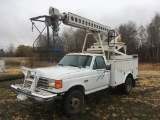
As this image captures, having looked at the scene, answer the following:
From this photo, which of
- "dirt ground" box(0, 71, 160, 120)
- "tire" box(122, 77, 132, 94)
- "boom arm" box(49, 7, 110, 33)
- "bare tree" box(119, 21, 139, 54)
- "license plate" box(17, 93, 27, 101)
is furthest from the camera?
"bare tree" box(119, 21, 139, 54)

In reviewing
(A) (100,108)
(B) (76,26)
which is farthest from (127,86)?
(B) (76,26)

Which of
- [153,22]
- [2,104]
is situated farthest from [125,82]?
[153,22]

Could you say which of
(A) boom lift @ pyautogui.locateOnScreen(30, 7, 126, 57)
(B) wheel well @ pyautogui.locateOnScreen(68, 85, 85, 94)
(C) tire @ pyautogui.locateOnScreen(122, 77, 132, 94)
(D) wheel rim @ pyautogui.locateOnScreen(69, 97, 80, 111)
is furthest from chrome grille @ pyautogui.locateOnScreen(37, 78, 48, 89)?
(C) tire @ pyautogui.locateOnScreen(122, 77, 132, 94)

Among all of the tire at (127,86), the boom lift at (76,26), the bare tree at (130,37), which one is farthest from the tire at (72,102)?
the bare tree at (130,37)

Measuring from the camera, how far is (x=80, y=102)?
626 cm

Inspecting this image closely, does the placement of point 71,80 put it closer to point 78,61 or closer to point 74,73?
point 74,73

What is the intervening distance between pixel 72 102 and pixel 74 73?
2.93 feet

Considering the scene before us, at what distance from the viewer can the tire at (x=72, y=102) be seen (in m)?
5.82

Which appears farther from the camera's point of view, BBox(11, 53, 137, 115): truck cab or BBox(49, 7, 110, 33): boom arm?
BBox(49, 7, 110, 33): boom arm

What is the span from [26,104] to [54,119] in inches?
75.6

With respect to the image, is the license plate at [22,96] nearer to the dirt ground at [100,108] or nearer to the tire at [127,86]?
the dirt ground at [100,108]

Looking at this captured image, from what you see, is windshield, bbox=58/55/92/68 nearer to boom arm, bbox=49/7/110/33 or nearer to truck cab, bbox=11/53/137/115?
truck cab, bbox=11/53/137/115

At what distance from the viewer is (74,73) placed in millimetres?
6168

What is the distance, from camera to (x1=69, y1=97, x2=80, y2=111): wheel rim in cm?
602
